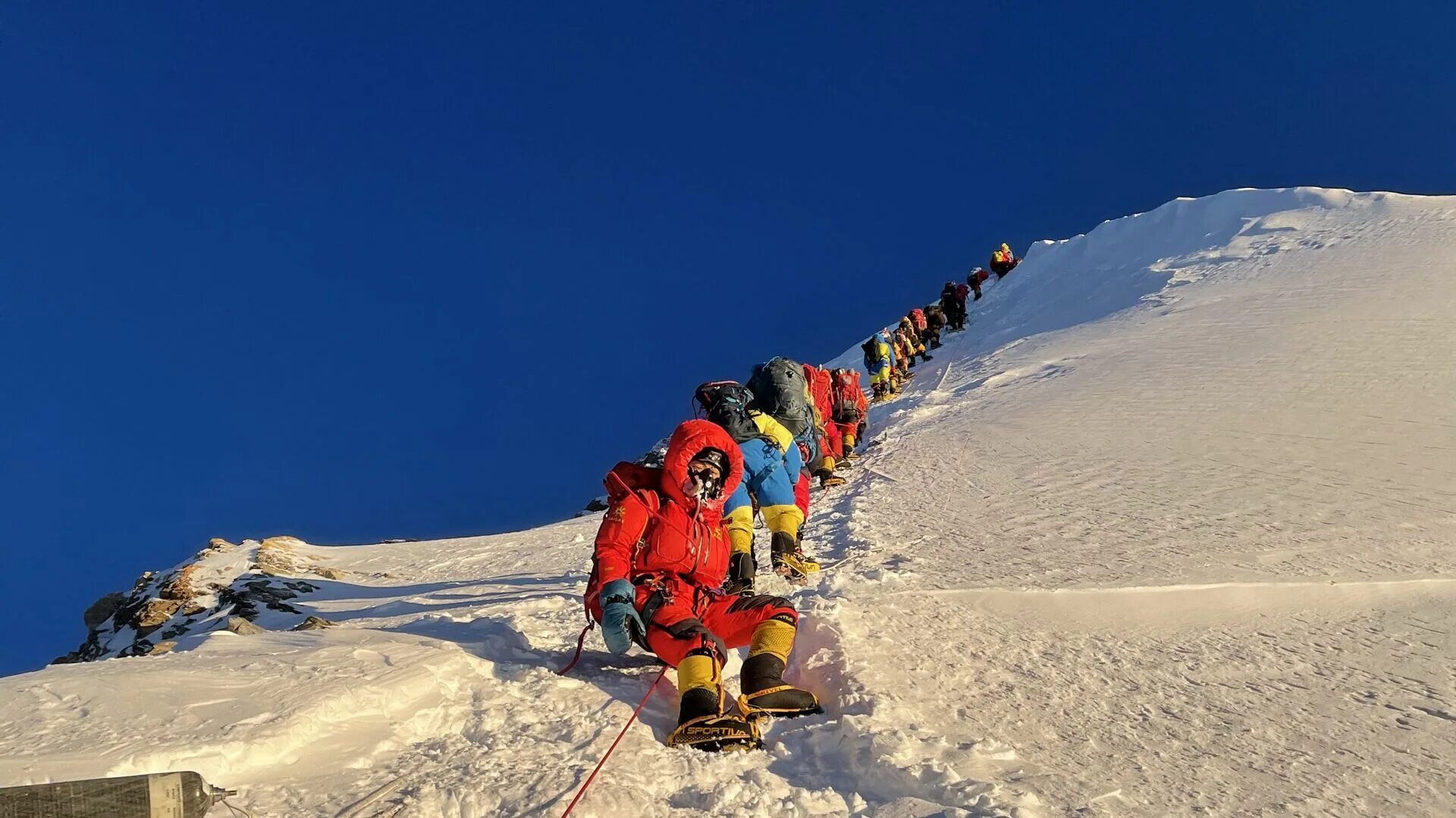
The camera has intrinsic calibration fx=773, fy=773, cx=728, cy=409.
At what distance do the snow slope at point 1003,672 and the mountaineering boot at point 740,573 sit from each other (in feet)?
1.17

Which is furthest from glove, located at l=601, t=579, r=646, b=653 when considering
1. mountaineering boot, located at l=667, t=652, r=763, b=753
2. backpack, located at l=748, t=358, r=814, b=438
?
backpack, located at l=748, t=358, r=814, b=438

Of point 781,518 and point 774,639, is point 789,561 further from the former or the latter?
point 774,639

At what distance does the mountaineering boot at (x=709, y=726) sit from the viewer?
96.0 inches

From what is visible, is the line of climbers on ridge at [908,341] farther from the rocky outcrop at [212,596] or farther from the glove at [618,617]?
the glove at [618,617]

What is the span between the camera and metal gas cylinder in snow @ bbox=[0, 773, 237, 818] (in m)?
1.59

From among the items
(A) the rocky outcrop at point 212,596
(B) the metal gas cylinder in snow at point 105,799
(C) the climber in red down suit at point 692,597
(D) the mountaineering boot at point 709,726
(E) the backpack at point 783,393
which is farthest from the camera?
(A) the rocky outcrop at point 212,596

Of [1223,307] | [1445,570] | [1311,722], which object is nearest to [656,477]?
Result: [1311,722]

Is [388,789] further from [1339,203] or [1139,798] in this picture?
[1339,203]

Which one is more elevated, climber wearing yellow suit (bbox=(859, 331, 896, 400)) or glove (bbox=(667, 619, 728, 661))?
climber wearing yellow suit (bbox=(859, 331, 896, 400))

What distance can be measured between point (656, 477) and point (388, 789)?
189cm

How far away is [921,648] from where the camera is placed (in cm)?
314

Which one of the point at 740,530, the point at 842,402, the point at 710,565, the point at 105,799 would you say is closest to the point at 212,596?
the point at 842,402

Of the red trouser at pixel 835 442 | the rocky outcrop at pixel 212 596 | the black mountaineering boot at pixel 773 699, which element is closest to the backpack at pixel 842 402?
the red trouser at pixel 835 442

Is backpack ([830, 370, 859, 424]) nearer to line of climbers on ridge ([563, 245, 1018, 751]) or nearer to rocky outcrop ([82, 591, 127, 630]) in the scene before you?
line of climbers on ridge ([563, 245, 1018, 751])
